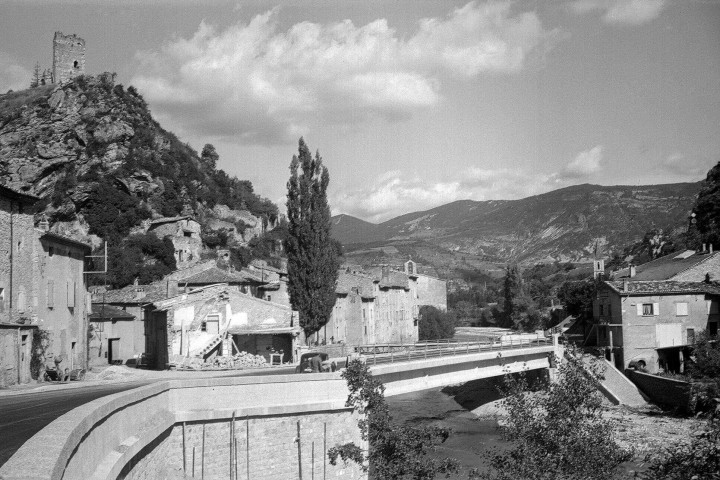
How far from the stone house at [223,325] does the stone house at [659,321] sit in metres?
25.7

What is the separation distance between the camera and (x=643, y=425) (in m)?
39.3

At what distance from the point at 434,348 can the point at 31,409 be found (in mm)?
28671

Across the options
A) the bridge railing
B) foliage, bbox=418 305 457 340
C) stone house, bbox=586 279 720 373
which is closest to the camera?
the bridge railing

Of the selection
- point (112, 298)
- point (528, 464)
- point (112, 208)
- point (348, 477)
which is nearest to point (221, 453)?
point (348, 477)

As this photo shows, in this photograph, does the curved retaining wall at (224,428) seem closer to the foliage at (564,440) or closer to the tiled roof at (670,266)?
the foliage at (564,440)

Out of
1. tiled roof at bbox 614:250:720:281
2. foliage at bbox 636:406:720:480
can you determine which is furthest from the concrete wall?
foliage at bbox 636:406:720:480

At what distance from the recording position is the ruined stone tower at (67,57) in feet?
350

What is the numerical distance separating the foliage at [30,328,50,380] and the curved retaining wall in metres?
10.4

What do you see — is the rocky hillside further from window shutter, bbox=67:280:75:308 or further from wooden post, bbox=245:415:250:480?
wooden post, bbox=245:415:250:480

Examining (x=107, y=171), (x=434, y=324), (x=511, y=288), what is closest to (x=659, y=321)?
(x=434, y=324)

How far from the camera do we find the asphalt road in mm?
12867

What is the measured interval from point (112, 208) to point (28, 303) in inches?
2440

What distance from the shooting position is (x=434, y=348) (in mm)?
43219

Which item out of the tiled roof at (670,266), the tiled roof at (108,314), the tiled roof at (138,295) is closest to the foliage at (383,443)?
the tiled roof at (108,314)
